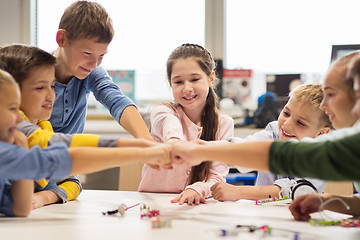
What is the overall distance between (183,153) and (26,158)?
432 millimetres

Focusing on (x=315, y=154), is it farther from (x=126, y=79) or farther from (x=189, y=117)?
(x=126, y=79)

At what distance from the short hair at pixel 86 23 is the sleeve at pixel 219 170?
606 millimetres

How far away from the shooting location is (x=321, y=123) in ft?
5.24

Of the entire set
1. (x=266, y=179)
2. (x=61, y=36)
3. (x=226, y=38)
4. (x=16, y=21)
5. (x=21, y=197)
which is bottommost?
(x=266, y=179)

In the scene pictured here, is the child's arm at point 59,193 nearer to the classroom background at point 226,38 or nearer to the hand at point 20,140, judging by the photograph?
the hand at point 20,140

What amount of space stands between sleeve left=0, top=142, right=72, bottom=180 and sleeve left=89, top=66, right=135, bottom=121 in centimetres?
61

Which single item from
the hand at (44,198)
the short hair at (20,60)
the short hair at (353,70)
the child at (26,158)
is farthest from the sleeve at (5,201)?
the short hair at (353,70)

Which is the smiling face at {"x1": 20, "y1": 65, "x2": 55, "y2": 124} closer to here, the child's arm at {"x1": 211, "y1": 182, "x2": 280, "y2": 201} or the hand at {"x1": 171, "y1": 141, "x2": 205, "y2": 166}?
the hand at {"x1": 171, "y1": 141, "x2": 205, "y2": 166}

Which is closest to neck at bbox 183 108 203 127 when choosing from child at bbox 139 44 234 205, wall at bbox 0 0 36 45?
child at bbox 139 44 234 205

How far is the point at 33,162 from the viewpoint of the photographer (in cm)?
97

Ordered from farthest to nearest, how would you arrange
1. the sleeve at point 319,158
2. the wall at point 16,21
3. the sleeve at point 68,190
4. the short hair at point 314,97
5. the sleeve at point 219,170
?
the wall at point 16,21 → the short hair at point 314,97 → the sleeve at point 219,170 → the sleeve at point 68,190 → the sleeve at point 319,158

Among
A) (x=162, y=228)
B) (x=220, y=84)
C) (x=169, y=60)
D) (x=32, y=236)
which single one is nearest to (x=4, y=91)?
(x=32, y=236)

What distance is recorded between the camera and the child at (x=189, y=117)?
5.52 feet

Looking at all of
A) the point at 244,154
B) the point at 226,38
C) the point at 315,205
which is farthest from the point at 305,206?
the point at 226,38
